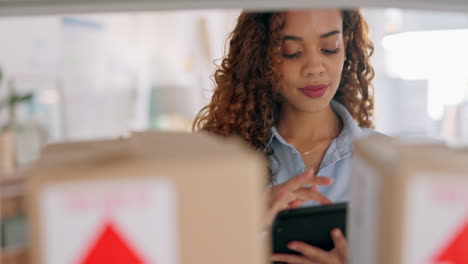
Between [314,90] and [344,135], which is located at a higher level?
A: [314,90]

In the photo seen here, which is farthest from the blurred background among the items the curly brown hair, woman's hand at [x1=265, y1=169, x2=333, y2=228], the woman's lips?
woman's hand at [x1=265, y1=169, x2=333, y2=228]

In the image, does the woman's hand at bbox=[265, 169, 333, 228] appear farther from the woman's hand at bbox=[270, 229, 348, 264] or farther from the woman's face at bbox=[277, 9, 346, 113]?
the woman's face at bbox=[277, 9, 346, 113]

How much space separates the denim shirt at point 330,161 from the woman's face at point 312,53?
0.40ft

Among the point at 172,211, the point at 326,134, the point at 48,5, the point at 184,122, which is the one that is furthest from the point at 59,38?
the point at 172,211

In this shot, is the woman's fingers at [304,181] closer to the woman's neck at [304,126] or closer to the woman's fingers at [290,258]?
the woman's fingers at [290,258]

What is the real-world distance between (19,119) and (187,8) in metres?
2.57

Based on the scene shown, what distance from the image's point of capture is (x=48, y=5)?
1.76 feet

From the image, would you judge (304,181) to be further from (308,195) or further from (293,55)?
(293,55)

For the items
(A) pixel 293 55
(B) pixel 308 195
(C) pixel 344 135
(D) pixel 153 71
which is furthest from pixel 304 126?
(D) pixel 153 71

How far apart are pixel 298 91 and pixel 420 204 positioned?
0.69 m

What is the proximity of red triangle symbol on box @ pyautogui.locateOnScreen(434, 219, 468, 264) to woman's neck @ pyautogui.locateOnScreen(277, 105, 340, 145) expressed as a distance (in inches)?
28.0

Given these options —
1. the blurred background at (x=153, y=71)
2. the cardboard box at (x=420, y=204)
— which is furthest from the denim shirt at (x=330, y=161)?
the blurred background at (x=153, y=71)

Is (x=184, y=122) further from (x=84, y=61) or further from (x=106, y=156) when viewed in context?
(x=106, y=156)

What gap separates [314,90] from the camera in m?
1.08
